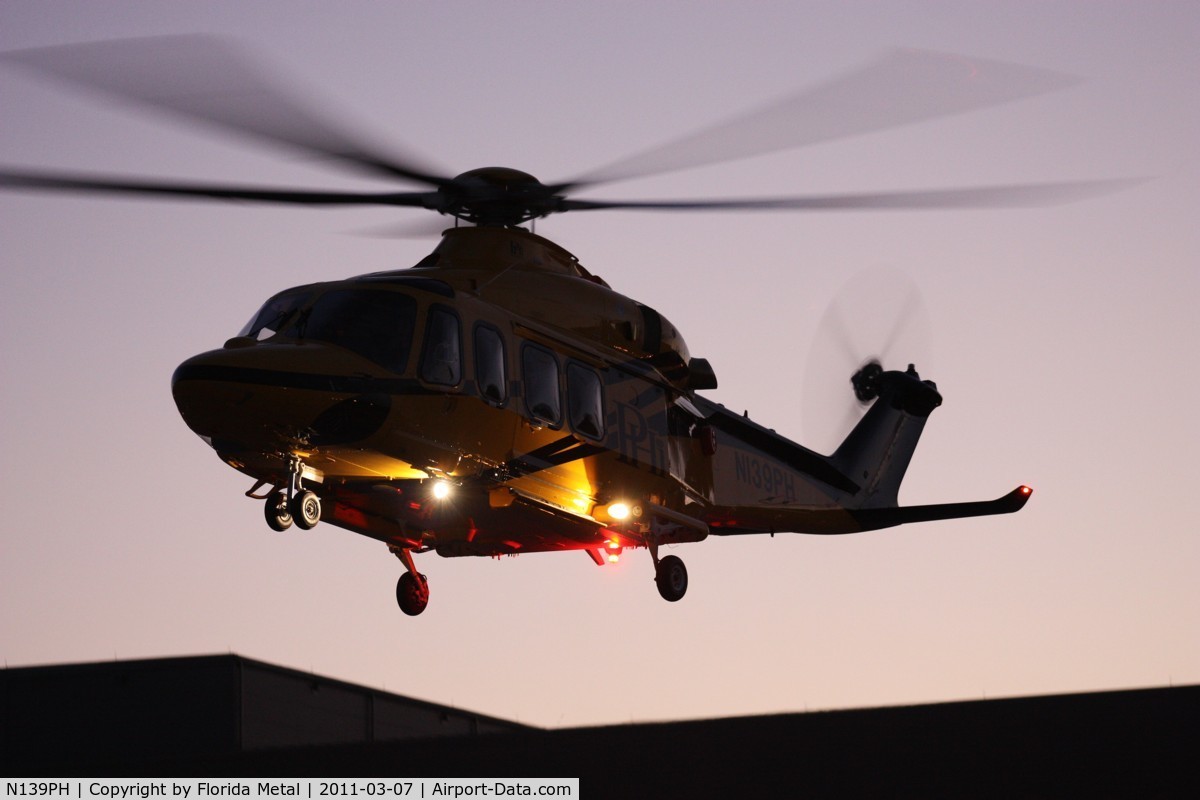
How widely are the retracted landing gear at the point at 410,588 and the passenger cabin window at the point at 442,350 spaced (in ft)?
13.6

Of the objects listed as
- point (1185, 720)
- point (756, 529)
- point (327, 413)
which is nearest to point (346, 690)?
point (756, 529)

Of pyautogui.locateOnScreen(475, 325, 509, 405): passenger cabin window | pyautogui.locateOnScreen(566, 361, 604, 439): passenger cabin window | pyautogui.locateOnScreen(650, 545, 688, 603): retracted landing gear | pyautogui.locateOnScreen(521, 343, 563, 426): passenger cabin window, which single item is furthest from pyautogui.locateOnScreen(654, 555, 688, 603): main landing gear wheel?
pyautogui.locateOnScreen(475, 325, 509, 405): passenger cabin window

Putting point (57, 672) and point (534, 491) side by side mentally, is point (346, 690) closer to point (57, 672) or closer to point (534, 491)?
point (57, 672)

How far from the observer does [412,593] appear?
71.1 feet

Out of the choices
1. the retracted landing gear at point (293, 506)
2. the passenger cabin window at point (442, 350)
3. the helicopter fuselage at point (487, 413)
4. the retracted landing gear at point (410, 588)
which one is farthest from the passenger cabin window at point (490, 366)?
the retracted landing gear at point (410, 588)

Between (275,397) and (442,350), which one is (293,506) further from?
(442,350)

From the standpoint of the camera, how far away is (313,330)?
18.0 m

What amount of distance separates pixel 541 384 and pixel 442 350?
4.82 feet

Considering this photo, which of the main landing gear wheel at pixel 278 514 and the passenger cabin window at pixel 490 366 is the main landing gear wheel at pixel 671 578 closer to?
the passenger cabin window at pixel 490 366

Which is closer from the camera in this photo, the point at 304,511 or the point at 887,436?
the point at 304,511

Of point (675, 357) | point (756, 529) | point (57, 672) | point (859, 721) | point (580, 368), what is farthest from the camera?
point (57, 672)

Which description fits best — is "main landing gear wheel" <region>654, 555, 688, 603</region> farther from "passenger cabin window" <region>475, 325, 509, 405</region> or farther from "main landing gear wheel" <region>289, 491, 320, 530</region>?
"main landing gear wheel" <region>289, 491, 320, 530</region>

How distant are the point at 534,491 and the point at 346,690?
11.0 metres

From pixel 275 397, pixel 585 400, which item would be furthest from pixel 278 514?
pixel 585 400
